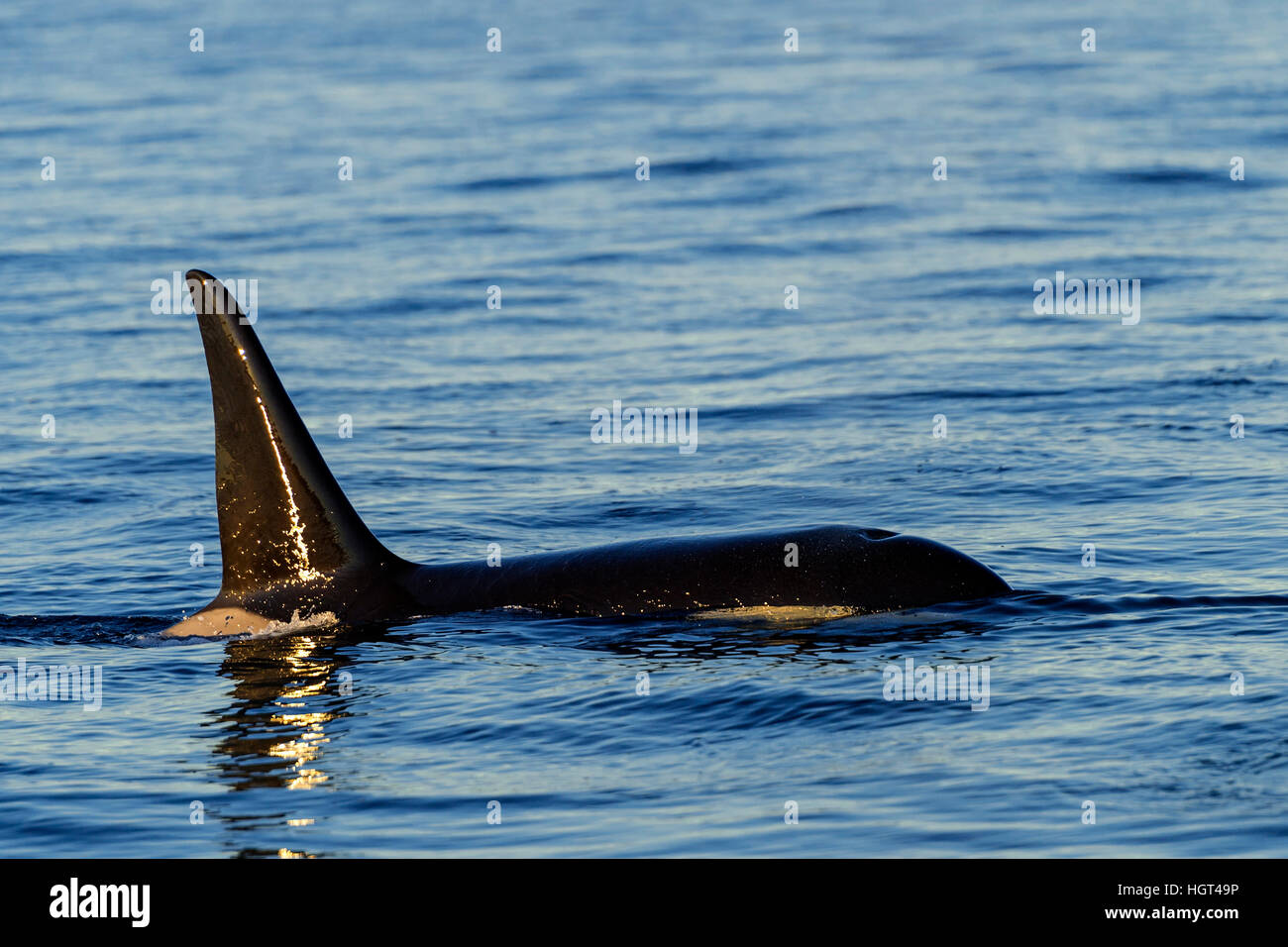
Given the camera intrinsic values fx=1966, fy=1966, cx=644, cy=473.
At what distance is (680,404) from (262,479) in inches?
354

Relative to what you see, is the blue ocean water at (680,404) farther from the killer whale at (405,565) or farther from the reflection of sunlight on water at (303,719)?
the killer whale at (405,565)

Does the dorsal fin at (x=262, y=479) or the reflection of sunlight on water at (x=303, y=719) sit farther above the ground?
the dorsal fin at (x=262, y=479)

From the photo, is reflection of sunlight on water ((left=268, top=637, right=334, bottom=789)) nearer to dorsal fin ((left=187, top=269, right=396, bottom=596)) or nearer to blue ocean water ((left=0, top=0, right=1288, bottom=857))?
blue ocean water ((left=0, top=0, right=1288, bottom=857))

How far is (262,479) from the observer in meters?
12.2

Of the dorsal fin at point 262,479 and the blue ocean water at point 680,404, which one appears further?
the dorsal fin at point 262,479

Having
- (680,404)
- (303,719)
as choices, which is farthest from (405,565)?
(680,404)

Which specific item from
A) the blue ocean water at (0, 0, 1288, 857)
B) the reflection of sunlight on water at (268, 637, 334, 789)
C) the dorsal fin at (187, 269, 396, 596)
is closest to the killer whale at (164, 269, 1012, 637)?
the dorsal fin at (187, 269, 396, 596)

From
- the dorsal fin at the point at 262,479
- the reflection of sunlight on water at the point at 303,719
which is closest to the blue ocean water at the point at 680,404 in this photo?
the reflection of sunlight on water at the point at 303,719

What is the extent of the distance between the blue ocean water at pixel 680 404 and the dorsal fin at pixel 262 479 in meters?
0.57

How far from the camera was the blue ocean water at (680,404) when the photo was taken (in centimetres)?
950

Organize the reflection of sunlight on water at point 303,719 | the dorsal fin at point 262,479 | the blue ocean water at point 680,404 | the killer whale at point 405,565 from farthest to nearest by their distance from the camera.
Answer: the dorsal fin at point 262,479 → the killer whale at point 405,565 → the reflection of sunlight on water at point 303,719 → the blue ocean water at point 680,404

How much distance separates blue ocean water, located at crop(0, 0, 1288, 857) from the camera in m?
9.50
